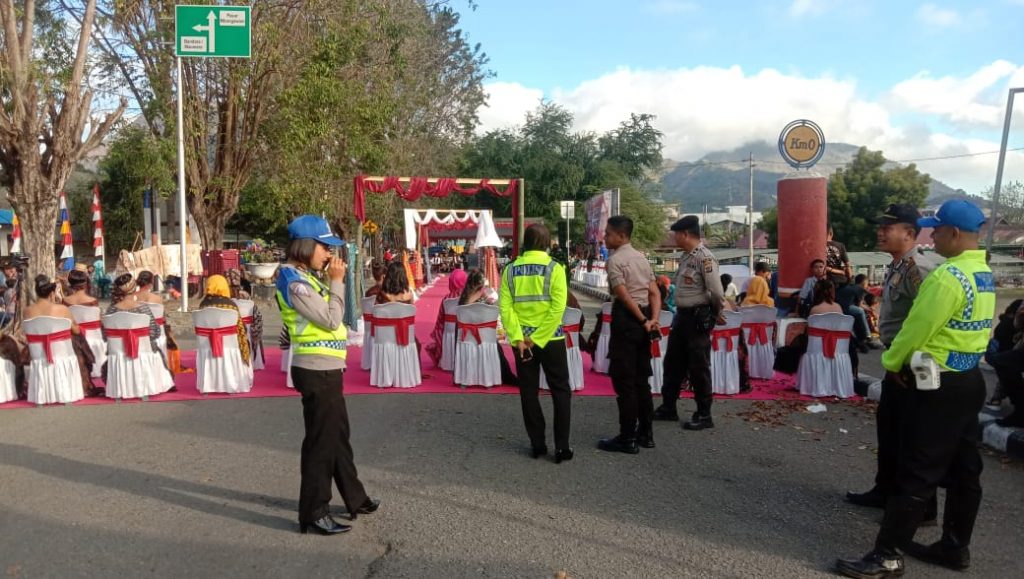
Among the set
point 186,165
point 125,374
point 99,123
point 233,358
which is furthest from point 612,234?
point 186,165

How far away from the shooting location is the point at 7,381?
771 cm

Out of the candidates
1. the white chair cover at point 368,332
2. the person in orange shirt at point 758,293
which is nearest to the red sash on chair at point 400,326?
the white chair cover at point 368,332

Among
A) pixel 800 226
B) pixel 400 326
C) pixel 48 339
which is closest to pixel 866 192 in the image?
pixel 800 226

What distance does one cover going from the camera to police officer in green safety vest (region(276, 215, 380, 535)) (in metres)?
4.07

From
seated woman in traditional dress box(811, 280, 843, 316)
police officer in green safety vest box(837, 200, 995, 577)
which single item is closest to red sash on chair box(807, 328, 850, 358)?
seated woman in traditional dress box(811, 280, 843, 316)

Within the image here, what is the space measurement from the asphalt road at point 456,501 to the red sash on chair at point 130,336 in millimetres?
973

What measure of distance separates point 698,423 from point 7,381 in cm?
720

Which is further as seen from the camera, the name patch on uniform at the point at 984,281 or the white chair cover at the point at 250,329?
the white chair cover at the point at 250,329

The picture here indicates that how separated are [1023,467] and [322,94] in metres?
16.1

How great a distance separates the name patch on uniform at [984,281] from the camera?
3555 millimetres

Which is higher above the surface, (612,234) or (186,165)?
(186,165)

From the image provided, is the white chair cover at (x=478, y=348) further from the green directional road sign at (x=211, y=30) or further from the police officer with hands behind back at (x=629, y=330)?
the green directional road sign at (x=211, y=30)

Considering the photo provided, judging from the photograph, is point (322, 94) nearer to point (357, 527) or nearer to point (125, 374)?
point (125, 374)

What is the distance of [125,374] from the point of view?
25.6 feet
